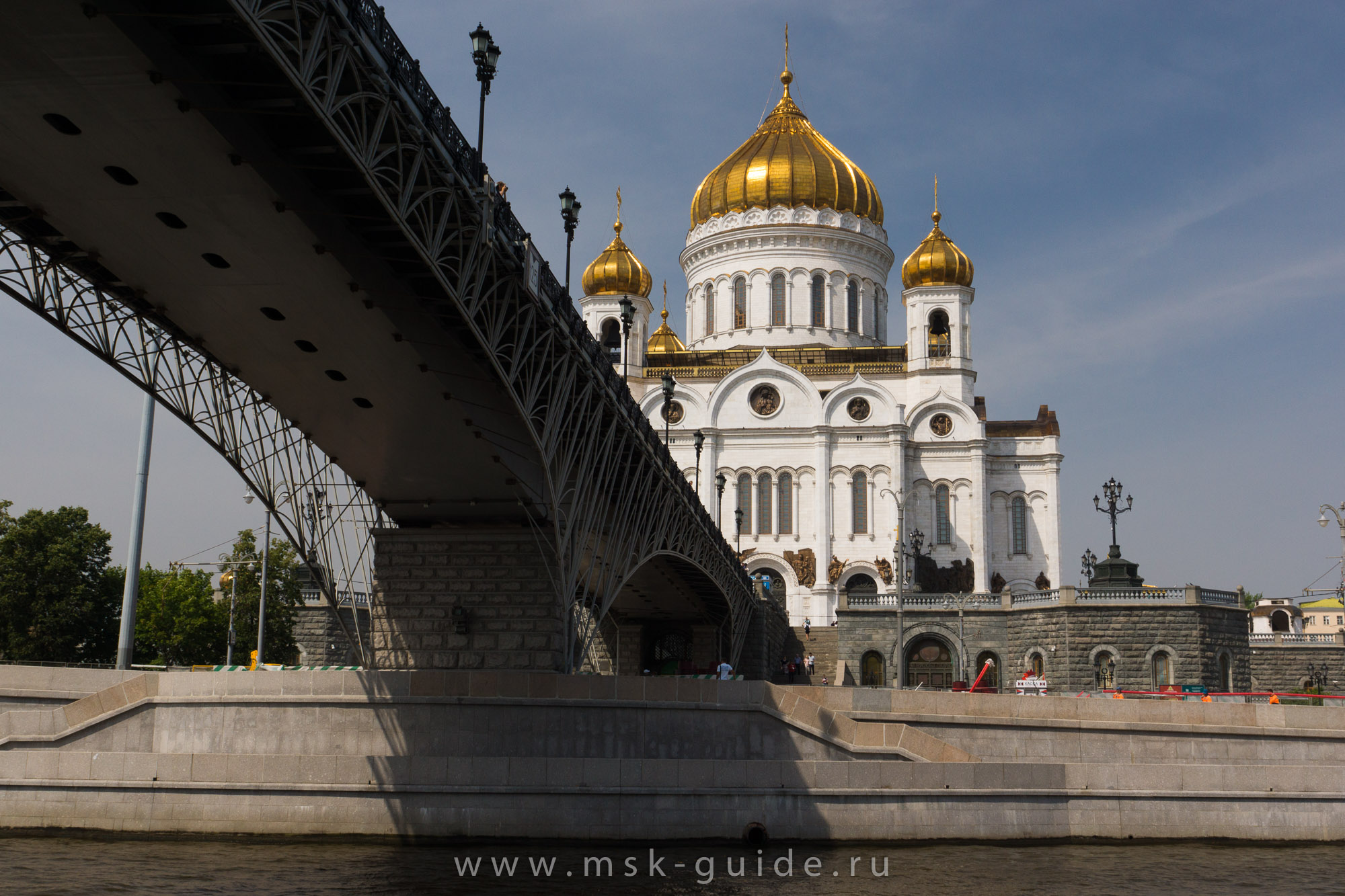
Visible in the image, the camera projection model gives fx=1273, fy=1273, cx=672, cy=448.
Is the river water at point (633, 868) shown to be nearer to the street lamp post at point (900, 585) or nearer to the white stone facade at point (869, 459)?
the street lamp post at point (900, 585)

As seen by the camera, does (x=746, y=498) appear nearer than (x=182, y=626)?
No

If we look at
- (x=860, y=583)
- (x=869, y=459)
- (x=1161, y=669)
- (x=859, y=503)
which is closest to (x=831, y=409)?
(x=869, y=459)

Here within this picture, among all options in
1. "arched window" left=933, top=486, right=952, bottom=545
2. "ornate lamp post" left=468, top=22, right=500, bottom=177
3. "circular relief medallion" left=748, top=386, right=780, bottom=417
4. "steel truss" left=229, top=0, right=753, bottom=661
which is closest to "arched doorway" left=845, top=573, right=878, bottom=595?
"arched window" left=933, top=486, right=952, bottom=545

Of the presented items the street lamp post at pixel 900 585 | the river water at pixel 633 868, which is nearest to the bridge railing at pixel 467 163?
the river water at pixel 633 868

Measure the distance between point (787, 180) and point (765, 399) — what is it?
1416 cm

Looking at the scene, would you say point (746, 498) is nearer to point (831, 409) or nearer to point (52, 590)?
point (831, 409)

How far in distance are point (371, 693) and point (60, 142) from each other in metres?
11.8

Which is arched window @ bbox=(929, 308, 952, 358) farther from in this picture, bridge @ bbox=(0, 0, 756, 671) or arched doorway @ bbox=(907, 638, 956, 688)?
bridge @ bbox=(0, 0, 756, 671)

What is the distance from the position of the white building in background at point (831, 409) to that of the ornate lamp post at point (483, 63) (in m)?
45.2

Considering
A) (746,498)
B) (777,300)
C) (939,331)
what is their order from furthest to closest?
(777,300), (939,331), (746,498)

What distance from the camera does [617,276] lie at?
72.3 metres

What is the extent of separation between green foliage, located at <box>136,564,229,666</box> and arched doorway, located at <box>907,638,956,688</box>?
27413 mm

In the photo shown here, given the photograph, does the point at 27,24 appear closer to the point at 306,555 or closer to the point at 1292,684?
the point at 306,555

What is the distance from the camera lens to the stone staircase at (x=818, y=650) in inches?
2147
